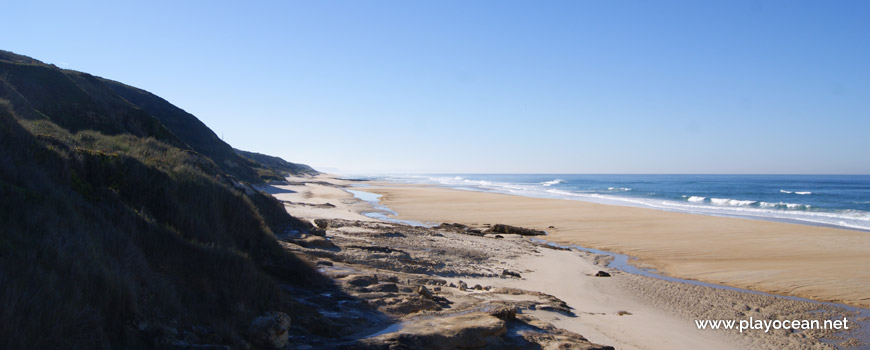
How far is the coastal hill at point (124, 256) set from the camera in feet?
11.8

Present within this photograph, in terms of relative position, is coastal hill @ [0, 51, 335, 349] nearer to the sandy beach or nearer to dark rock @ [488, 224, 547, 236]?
the sandy beach

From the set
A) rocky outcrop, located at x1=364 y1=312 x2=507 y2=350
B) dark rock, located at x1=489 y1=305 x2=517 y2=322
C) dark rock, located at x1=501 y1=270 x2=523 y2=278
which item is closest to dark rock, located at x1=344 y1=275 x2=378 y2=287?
rocky outcrop, located at x1=364 y1=312 x2=507 y2=350

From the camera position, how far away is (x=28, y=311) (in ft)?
11.0

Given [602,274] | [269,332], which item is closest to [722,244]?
[602,274]

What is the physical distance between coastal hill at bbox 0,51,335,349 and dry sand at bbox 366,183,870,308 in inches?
430

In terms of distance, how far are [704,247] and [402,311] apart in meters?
Result: 14.3

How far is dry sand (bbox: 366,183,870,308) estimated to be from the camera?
12281mm

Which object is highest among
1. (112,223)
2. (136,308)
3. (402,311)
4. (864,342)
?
(112,223)

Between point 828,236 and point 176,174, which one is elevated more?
point 176,174

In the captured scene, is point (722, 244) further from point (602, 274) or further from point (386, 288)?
point (386, 288)

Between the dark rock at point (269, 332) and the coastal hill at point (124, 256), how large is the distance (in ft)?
0.53

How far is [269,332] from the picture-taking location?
15.1 feet

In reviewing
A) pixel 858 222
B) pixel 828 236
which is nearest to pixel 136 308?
A: pixel 828 236

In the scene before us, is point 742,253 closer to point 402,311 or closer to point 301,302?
point 402,311
